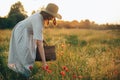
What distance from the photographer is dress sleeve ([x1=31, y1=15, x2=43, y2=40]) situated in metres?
5.35

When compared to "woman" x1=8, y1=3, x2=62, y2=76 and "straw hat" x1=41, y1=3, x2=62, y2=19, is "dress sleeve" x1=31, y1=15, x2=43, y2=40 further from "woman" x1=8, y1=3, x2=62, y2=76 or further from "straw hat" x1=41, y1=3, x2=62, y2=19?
"straw hat" x1=41, y1=3, x2=62, y2=19

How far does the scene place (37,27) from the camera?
5.39 meters

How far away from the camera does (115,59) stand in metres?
6.85

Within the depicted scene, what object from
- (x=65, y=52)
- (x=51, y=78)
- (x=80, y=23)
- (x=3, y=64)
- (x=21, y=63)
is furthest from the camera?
(x=80, y=23)

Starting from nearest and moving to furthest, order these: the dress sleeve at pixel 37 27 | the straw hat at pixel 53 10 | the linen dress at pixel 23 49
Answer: the dress sleeve at pixel 37 27 → the straw hat at pixel 53 10 → the linen dress at pixel 23 49

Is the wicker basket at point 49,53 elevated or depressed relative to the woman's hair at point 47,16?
depressed

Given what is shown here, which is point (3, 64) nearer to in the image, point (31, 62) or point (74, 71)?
point (31, 62)

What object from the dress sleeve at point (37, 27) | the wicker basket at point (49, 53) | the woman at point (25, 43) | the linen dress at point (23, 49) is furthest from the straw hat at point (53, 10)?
the wicker basket at point (49, 53)

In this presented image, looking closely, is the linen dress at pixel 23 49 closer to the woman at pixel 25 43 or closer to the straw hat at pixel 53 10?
the woman at pixel 25 43

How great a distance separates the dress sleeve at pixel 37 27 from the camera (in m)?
5.35

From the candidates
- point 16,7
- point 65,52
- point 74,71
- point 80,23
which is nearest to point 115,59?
point 65,52

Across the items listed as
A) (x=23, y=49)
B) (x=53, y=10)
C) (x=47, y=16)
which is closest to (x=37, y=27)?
(x=47, y=16)

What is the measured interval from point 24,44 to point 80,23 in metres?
25.5

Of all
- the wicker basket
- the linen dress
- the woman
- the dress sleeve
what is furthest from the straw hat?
the wicker basket
